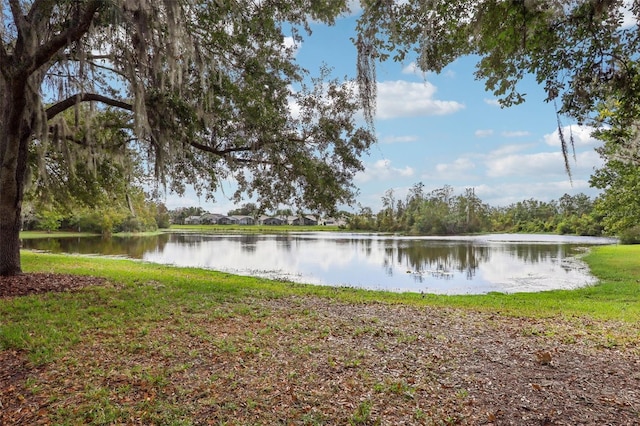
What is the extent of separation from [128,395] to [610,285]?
580 inches

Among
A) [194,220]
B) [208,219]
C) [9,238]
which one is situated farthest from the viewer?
[208,219]

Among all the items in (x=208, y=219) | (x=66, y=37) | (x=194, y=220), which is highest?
(x=66, y=37)

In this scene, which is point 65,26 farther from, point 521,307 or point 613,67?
point 521,307

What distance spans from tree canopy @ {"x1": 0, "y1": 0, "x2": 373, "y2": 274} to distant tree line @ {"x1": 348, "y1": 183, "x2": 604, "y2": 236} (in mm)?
53606

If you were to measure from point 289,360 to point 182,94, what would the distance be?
571cm

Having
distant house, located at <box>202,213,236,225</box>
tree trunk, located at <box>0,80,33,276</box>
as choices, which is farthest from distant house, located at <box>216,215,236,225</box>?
tree trunk, located at <box>0,80,33,276</box>

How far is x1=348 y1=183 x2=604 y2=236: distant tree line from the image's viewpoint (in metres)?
66.4

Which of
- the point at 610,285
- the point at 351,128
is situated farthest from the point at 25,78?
the point at 610,285

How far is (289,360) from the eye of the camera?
434 cm

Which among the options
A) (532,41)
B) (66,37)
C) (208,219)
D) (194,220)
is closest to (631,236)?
(532,41)

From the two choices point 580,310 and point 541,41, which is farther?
point 580,310

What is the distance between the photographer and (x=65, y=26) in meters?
6.74

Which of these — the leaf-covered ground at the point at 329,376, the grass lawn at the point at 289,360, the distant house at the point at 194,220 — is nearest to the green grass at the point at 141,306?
the grass lawn at the point at 289,360

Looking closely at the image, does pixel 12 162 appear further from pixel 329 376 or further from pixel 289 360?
pixel 329 376
